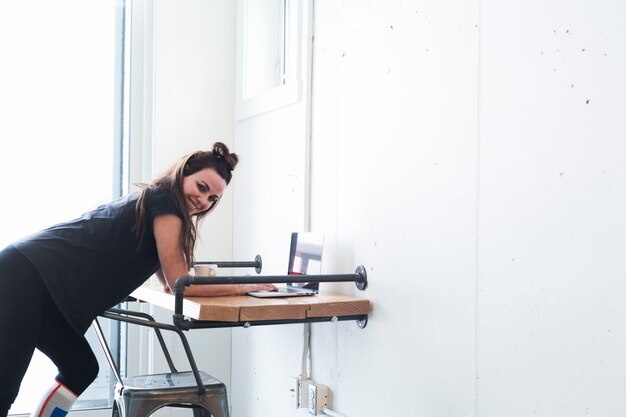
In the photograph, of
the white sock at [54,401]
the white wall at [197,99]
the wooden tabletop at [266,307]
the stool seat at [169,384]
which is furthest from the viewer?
the white wall at [197,99]

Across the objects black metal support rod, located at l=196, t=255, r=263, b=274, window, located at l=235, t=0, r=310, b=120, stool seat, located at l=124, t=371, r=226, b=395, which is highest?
window, located at l=235, t=0, r=310, b=120

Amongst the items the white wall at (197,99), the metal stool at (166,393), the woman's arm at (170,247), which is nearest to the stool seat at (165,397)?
the metal stool at (166,393)

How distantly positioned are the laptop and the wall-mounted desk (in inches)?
3.8

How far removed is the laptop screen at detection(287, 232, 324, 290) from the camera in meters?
2.31

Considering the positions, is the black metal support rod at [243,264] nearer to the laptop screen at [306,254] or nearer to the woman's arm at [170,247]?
the laptop screen at [306,254]

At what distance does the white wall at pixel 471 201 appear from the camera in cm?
138

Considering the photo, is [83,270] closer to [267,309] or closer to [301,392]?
[267,309]

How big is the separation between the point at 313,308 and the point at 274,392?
0.87 m

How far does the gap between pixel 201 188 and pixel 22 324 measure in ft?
2.09

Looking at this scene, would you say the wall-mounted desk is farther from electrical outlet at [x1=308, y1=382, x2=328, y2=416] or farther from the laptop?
electrical outlet at [x1=308, y1=382, x2=328, y2=416]

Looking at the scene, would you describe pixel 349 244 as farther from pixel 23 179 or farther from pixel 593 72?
pixel 23 179

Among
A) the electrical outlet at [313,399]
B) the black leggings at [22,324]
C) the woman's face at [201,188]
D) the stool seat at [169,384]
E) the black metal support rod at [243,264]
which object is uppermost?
the woman's face at [201,188]

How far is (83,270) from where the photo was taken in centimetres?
198

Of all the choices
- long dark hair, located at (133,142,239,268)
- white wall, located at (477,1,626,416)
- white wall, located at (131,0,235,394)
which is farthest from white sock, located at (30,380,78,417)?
white wall, located at (477,1,626,416)
